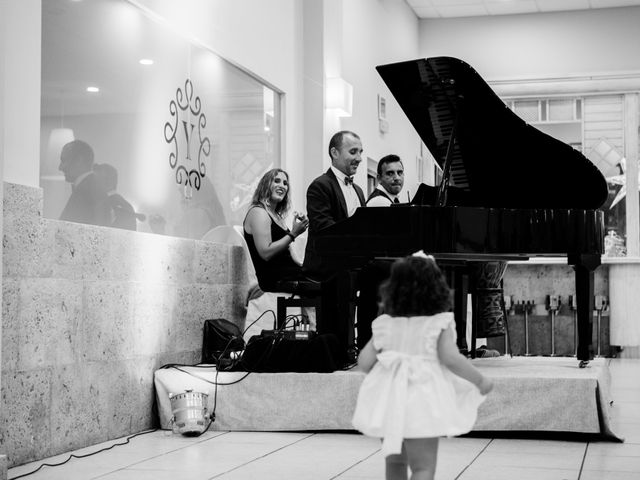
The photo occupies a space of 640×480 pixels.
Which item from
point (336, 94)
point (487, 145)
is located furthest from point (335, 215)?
point (336, 94)

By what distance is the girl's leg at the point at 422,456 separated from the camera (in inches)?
94.8

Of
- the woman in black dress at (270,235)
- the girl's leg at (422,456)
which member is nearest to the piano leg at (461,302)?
the woman in black dress at (270,235)

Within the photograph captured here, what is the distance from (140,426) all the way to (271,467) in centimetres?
117

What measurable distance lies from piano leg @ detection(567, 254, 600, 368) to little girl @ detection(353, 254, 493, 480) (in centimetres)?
231

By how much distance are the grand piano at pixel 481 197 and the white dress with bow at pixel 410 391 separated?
198 centimetres

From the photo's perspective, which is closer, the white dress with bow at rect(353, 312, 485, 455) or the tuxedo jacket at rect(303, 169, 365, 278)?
the white dress with bow at rect(353, 312, 485, 455)

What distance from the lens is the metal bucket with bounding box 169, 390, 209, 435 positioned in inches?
170

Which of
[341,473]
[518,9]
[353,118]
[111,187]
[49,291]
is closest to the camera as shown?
[341,473]

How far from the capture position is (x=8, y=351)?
11.7ft

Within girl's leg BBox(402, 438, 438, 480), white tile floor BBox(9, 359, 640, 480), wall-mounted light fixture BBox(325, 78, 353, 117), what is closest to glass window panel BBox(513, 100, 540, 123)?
wall-mounted light fixture BBox(325, 78, 353, 117)

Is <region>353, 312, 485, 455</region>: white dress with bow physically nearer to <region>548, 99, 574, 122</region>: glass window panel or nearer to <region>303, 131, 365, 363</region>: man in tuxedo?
<region>303, 131, 365, 363</region>: man in tuxedo

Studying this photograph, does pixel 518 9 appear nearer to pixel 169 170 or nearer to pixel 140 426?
pixel 169 170

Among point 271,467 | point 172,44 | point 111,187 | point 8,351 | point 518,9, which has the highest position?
point 518,9

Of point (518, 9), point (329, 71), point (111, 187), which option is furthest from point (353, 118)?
point (111, 187)
